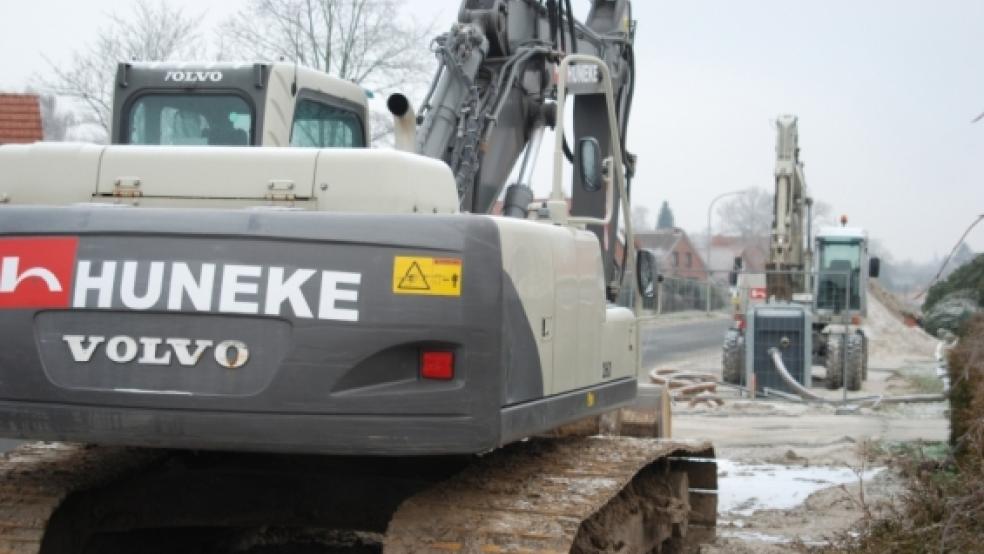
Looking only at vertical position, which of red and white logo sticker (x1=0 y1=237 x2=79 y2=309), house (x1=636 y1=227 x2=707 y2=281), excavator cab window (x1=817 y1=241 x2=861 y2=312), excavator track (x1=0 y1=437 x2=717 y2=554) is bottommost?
excavator track (x1=0 y1=437 x2=717 y2=554)

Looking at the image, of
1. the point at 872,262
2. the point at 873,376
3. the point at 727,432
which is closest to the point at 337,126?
the point at 727,432

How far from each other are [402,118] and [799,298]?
21199 mm

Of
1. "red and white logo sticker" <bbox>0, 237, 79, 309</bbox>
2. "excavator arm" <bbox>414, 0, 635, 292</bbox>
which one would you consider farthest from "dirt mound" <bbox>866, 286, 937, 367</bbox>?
"red and white logo sticker" <bbox>0, 237, 79, 309</bbox>

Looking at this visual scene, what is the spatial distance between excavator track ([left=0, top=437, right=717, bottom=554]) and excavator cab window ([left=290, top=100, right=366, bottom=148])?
153 cm

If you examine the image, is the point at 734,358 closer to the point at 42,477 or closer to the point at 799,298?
the point at 799,298

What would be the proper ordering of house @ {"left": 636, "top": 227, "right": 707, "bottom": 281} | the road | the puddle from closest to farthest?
the puddle < the road < house @ {"left": 636, "top": 227, "right": 707, "bottom": 281}

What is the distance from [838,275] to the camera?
85.5ft

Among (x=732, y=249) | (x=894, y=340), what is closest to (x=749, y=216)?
(x=732, y=249)

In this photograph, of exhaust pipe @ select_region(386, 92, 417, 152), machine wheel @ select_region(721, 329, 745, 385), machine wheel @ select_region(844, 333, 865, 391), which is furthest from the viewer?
machine wheel @ select_region(721, 329, 745, 385)

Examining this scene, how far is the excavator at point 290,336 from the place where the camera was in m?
4.46

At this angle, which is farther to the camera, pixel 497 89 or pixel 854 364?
pixel 854 364

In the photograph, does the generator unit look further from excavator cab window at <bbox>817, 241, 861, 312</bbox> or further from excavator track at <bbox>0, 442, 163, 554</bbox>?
excavator track at <bbox>0, 442, 163, 554</bbox>

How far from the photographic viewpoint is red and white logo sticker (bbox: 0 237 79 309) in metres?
4.63

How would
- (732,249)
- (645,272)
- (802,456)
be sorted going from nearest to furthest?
(645,272)
(802,456)
(732,249)
